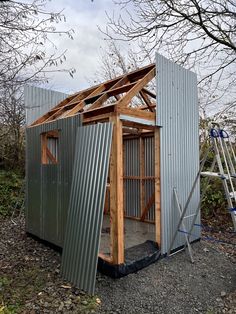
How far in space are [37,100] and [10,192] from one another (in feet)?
11.9

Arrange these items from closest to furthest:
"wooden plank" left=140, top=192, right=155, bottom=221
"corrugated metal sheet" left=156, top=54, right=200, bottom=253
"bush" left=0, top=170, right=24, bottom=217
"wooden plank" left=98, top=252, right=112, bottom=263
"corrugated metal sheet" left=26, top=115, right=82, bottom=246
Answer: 1. "wooden plank" left=98, top=252, right=112, bottom=263
2. "corrugated metal sheet" left=156, top=54, right=200, bottom=253
3. "corrugated metal sheet" left=26, top=115, right=82, bottom=246
4. "wooden plank" left=140, top=192, right=155, bottom=221
5. "bush" left=0, top=170, right=24, bottom=217

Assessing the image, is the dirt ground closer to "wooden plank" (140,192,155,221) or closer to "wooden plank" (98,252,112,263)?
Result: "wooden plank" (98,252,112,263)

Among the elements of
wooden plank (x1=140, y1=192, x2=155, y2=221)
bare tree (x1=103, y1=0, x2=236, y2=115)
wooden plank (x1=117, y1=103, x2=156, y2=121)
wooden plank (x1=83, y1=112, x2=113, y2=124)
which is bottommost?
wooden plank (x1=140, y1=192, x2=155, y2=221)

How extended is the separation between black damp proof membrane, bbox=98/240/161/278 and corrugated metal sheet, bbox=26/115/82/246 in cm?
134

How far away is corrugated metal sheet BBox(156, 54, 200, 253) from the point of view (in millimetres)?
4875

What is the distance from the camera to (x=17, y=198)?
29.7ft

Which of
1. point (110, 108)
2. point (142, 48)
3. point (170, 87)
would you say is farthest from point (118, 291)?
point (142, 48)

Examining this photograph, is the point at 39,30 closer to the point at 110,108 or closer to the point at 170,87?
the point at 110,108

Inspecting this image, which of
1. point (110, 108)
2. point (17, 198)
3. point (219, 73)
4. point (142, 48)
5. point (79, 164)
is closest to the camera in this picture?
point (110, 108)

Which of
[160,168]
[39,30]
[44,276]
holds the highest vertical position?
[39,30]

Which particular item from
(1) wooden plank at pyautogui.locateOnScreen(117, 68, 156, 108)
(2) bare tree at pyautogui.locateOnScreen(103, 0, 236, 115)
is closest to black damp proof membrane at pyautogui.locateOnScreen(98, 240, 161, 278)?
(1) wooden plank at pyautogui.locateOnScreen(117, 68, 156, 108)

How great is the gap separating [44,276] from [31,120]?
14.8ft

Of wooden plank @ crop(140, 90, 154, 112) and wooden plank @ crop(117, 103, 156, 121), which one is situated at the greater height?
wooden plank @ crop(140, 90, 154, 112)

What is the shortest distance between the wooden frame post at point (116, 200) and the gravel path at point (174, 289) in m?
0.43
